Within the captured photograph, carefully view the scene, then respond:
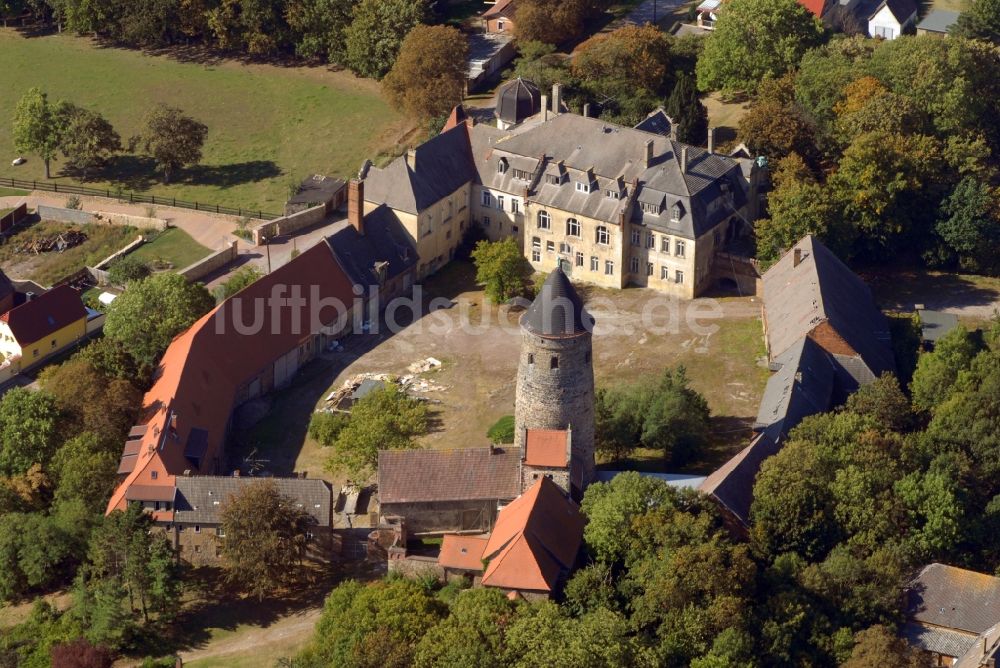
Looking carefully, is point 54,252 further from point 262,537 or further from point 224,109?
point 262,537

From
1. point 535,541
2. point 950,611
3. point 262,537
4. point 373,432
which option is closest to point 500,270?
point 373,432

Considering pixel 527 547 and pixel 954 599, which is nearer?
pixel 527 547

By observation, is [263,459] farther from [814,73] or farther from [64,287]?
[814,73]

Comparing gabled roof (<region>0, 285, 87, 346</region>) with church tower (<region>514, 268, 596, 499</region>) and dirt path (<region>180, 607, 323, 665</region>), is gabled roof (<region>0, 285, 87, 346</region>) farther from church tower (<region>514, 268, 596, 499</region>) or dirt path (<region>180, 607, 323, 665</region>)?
church tower (<region>514, 268, 596, 499</region>)

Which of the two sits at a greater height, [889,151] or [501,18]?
[501,18]

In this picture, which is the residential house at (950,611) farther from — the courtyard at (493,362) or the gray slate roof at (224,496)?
the gray slate roof at (224,496)

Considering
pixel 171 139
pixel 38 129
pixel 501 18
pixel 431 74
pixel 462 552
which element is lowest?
pixel 462 552

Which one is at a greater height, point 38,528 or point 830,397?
point 830,397

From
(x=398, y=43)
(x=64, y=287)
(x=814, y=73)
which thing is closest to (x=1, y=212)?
(x=64, y=287)
